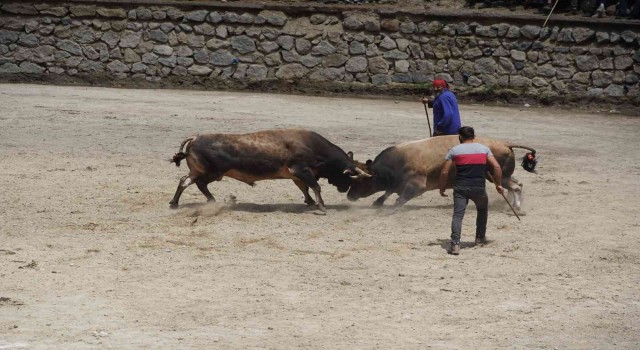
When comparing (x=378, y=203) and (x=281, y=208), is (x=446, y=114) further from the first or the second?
(x=281, y=208)

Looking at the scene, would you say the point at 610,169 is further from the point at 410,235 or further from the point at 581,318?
the point at 581,318

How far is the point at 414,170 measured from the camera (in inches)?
572

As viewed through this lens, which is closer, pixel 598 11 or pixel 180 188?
pixel 180 188

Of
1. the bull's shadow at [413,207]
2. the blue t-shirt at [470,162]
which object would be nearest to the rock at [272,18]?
the bull's shadow at [413,207]

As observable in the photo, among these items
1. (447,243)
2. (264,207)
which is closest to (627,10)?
(264,207)

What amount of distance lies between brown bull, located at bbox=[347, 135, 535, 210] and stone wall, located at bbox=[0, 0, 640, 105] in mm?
10361

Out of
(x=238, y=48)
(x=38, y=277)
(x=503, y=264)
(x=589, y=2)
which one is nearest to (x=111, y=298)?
(x=38, y=277)

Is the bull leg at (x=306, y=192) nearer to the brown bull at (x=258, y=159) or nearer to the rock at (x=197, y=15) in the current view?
the brown bull at (x=258, y=159)

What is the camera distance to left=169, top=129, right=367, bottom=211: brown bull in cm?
1422

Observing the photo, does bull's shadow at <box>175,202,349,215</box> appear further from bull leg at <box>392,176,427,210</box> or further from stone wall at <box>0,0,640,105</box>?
stone wall at <box>0,0,640,105</box>

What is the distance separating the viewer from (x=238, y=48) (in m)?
25.8

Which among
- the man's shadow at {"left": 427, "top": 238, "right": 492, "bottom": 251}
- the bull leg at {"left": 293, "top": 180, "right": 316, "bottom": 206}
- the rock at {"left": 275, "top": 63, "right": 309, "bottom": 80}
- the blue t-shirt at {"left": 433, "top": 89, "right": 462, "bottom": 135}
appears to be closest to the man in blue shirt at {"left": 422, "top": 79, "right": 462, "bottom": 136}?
the blue t-shirt at {"left": 433, "top": 89, "right": 462, "bottom": 135}

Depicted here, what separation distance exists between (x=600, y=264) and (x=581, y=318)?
206cm

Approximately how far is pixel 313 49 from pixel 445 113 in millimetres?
10208
